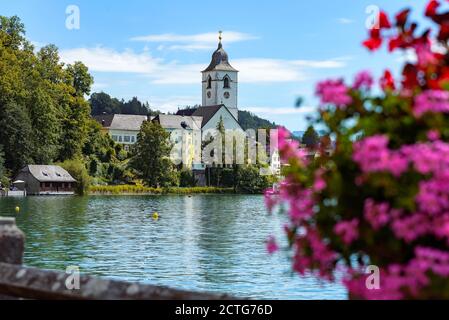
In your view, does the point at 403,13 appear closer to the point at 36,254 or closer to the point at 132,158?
the point at 36,254

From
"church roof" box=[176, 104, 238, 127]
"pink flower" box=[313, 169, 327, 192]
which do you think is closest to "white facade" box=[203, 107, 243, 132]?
"church roof" box=[176, 104, 238, 127]

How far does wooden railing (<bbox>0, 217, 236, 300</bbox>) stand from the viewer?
4.32 m

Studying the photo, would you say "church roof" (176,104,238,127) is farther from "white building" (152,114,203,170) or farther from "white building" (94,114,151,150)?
"white building" (94,114,151,150)

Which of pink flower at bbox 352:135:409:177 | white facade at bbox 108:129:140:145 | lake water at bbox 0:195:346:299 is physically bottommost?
lake water at bbox 0:195:346:299

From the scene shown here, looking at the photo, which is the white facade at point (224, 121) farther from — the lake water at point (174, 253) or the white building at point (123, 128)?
the lake water at point (174, 253)

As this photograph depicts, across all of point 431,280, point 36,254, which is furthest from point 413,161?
point 36,254

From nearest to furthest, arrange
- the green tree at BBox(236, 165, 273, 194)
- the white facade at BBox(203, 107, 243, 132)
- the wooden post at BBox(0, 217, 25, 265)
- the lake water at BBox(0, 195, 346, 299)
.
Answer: the wooden post at BBox(0, 217, 25, 265), the lake water at BBox(0, 195, 346, 299), the green tree at BBox(236, 165, 273, 194), the white facade at BBox(203, 107, 243, 132)

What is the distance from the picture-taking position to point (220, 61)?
191375 mm

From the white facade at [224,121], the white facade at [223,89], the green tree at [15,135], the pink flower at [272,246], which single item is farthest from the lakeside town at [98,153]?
the pink flower at [272,246]

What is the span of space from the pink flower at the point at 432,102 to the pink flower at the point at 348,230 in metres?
0.51

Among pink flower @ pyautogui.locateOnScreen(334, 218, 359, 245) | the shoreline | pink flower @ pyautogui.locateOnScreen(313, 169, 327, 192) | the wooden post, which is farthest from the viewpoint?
the shoreline

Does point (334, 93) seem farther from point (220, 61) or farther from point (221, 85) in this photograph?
point (220, 61)

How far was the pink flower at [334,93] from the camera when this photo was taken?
378cm
